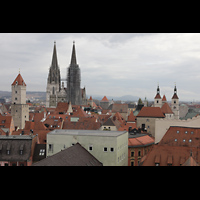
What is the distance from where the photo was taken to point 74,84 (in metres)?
57.1

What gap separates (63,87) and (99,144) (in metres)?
46.8

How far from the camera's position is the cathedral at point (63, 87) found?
57053 millimetres

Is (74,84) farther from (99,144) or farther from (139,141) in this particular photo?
(99,144)

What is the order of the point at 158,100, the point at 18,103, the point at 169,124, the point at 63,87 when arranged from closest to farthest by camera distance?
the point at 169,124
the point at 18,103
the point at 158,100
the point at 63,87

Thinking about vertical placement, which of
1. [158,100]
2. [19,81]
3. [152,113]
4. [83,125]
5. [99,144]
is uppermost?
[19,81]

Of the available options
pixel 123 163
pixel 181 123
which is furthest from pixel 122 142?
pixel 181 123

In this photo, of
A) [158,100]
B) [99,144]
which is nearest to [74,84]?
[158,100]

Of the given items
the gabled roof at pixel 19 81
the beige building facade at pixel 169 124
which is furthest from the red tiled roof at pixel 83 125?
the gabled roof at pixel 19 81

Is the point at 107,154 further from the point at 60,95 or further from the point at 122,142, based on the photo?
the point at 60,95

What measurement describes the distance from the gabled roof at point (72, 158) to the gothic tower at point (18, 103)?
15.9 meters

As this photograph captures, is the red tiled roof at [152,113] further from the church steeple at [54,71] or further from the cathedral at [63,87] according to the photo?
the church steeple at [54,71]

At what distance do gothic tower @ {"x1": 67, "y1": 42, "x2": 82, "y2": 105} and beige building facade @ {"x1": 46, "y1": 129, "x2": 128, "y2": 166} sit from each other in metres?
41.8
